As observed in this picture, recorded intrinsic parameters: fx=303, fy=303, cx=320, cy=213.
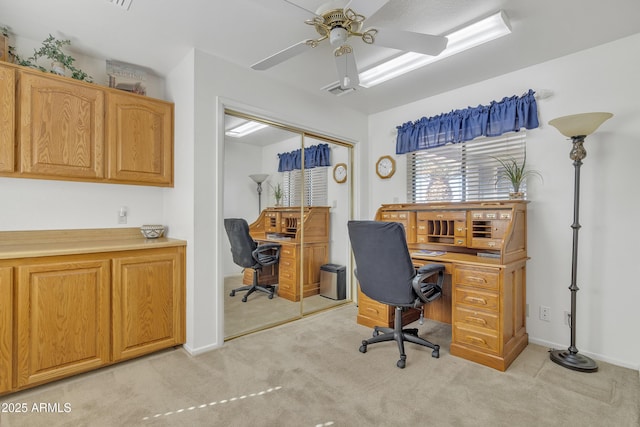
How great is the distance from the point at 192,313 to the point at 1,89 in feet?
6.66

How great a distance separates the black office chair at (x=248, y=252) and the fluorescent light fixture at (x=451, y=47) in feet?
6.36

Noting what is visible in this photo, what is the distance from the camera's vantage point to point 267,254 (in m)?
3.59

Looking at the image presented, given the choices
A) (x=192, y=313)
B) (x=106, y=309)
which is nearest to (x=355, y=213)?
(x=192, y=313)

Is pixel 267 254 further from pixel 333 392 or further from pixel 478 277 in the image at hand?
pixel 478 277

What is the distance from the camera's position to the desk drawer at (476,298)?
92.4 inches

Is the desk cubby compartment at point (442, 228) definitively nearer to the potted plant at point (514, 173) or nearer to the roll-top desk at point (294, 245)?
the potted plant at point (514, 173)

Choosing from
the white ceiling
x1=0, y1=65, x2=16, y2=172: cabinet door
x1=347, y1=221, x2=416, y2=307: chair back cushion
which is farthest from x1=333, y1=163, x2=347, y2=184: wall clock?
x1=0, y1=65, x2=16, y2=172: cabinet door

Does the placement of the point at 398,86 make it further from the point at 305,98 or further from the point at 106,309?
the point at 106,309

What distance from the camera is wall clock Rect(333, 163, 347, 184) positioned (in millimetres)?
3908

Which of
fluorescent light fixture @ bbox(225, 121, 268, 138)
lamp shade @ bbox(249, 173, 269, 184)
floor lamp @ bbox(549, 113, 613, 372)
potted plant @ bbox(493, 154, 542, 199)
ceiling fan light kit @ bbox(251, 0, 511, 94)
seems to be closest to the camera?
ceiling fan light kit @ bbox(251, 0, 511, 94)

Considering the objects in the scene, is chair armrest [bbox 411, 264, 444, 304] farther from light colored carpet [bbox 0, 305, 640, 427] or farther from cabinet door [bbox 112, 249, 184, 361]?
cabinet door [bbox 112, 249, 184, 361]

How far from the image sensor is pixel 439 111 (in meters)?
3.42

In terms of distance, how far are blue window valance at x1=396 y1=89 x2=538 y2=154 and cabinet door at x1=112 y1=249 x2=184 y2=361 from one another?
2766 millimetres

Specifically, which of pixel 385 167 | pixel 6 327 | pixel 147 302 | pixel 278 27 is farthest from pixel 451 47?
pixel 6 327
